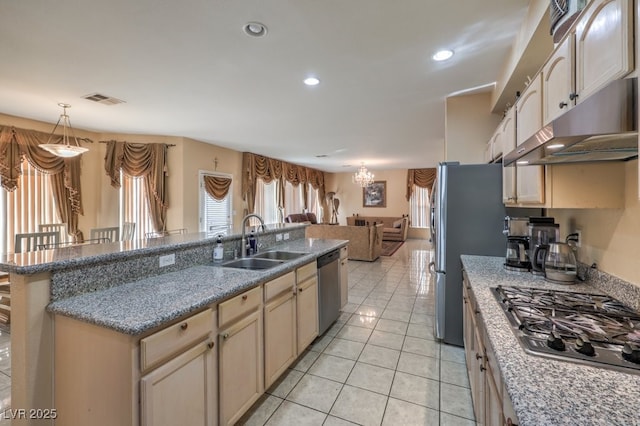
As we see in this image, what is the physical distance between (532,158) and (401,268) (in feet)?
14.9

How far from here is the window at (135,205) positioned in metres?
5.18

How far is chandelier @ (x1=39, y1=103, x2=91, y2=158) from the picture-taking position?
3.41 metres

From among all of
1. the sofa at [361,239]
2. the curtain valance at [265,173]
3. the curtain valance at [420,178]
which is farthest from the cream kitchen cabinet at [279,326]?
the curtain valance at [420,178]

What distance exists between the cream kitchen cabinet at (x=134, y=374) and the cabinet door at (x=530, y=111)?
2.08 m

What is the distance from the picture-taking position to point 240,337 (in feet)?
5.55

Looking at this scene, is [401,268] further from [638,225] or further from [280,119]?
[638,225]

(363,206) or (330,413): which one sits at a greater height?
(363,206)

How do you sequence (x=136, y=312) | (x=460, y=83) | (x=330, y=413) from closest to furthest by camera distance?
(x=136, y=312) < (x=330, y=413) < (x=460, y=83)

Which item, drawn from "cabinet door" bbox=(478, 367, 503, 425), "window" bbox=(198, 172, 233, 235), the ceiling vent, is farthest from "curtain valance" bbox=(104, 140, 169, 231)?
"cabinet door" bbox=(478, 367, 503, 425)

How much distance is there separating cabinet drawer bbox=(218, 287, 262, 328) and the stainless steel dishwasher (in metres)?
1.03

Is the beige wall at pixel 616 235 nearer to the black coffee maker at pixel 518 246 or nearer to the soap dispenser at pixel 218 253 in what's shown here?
the black coffee maker at pixel 518 246

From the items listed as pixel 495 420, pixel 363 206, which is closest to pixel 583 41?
pixel 495 420

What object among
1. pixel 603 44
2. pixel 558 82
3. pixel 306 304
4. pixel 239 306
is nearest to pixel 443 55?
pixel 558 82

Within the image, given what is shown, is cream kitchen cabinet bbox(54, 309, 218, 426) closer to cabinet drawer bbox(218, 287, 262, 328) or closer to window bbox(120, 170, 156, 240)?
cabinet drawer bbox(218, 287, 262, 328)
